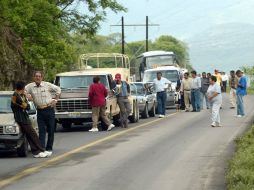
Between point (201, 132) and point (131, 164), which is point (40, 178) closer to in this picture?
point (131, 164)

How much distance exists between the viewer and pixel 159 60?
57344 mm

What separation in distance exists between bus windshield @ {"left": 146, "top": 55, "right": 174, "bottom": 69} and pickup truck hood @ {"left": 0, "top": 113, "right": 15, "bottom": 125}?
40200mm

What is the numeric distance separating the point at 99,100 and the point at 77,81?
1888mm

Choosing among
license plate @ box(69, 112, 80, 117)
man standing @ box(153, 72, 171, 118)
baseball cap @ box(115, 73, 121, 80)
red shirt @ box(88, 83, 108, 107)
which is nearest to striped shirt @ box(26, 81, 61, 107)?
red shirt @ box(88, 83, 108, 107)

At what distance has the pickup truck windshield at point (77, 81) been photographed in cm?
2536

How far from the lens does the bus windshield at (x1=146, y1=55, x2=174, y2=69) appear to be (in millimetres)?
56750

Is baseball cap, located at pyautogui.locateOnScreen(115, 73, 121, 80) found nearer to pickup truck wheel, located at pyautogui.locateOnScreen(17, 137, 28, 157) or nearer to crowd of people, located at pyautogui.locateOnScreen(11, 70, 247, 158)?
crowd of people, located at pyautogui.locateOnScreen(11, 70, 247, 158)

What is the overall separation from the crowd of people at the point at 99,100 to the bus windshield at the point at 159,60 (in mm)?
18001

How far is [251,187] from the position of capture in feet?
34.7

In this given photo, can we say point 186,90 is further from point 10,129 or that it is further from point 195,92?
point 10,129

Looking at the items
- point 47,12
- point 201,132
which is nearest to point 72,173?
point 201,132

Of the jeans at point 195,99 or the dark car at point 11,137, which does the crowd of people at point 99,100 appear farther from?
the dark car at point 11,137

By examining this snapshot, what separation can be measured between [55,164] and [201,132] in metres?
8.50

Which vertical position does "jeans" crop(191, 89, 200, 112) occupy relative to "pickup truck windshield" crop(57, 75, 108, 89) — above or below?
below
